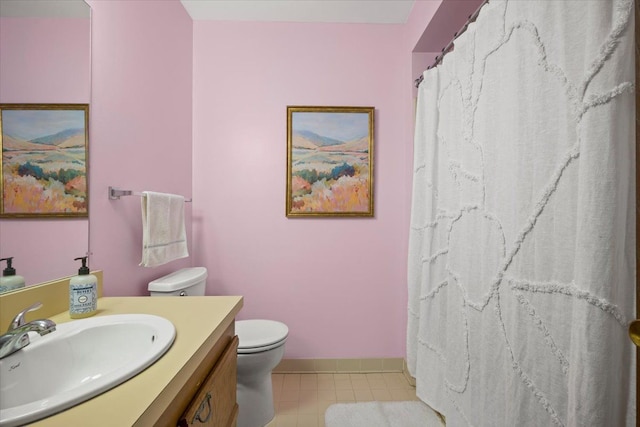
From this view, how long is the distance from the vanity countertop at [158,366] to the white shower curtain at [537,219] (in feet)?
2.79

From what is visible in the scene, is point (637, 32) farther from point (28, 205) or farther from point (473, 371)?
point (28, 205)

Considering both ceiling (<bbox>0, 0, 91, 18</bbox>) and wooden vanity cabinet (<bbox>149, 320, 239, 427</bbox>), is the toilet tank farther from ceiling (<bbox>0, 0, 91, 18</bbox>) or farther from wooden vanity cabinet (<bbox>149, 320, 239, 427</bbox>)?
ceiling (<bbox>0, 0, 91, 18</bbox>)

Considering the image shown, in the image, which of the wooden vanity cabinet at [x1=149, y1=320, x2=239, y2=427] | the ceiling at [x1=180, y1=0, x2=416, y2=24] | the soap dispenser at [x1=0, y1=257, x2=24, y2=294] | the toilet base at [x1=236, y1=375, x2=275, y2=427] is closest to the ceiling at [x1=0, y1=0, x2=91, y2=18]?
the soap dispenser at [x1=0, y1=257, x2=24, y2=294]

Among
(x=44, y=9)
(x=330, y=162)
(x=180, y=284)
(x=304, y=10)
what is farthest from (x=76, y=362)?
(x=304, y=10)

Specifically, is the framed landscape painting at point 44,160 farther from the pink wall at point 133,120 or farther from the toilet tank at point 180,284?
the toilet tank at point 180,284

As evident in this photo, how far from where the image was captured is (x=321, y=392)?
69.3 inches

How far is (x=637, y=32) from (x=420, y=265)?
113cm

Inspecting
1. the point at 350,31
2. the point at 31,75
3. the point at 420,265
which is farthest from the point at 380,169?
the point at 31,75

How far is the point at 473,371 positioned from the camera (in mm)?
1025

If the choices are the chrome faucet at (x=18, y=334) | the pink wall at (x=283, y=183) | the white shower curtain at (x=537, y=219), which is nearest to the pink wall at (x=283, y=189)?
the pink wall at (x=283, y=183)

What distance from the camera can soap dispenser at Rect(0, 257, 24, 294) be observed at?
776 millimetres

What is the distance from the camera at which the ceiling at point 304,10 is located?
1782 mm

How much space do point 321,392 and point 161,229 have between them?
137 centimetres

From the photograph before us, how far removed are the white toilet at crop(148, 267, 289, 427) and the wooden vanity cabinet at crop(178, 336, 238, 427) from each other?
39cm
